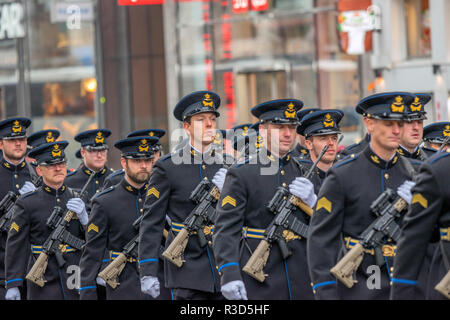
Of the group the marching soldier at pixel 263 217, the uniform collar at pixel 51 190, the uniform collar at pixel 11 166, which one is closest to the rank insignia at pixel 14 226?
the uniform collar at pixel 51 190

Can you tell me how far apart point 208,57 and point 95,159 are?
9700mm

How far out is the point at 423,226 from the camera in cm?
460

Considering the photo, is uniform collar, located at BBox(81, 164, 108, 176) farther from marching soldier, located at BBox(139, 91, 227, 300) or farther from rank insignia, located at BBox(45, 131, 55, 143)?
marching soldier, located at BBox(139, 91, 227, 300)

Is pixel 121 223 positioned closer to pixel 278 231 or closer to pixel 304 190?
pixel 278 231

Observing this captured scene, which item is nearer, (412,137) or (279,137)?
(279,137)

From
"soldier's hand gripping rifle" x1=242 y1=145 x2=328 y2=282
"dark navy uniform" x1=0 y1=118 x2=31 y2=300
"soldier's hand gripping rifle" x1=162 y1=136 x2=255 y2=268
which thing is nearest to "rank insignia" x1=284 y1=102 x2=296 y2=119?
"soldier's hand gripping rifle" x1=242 y1=145 x2=328 y2=282

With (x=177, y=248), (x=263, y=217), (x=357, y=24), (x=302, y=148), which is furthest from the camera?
(x=357, y=24)

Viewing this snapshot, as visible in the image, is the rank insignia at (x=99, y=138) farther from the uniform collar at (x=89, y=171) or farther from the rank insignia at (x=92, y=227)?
the rank insignia at (x=92, y=227)

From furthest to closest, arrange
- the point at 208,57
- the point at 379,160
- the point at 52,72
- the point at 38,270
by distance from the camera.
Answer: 1. the point at 52,72
2. the point at 208,57
3. the point at 38,270
4. the point at 379,160

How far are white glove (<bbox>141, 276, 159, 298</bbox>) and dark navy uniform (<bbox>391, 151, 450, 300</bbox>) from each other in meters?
3.06

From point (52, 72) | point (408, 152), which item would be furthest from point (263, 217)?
point (52, 72)

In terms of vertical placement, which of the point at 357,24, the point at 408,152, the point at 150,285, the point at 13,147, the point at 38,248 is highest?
the point at 357,24

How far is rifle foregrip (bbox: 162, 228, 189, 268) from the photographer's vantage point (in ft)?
23.9

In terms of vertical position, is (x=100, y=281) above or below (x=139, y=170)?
below
